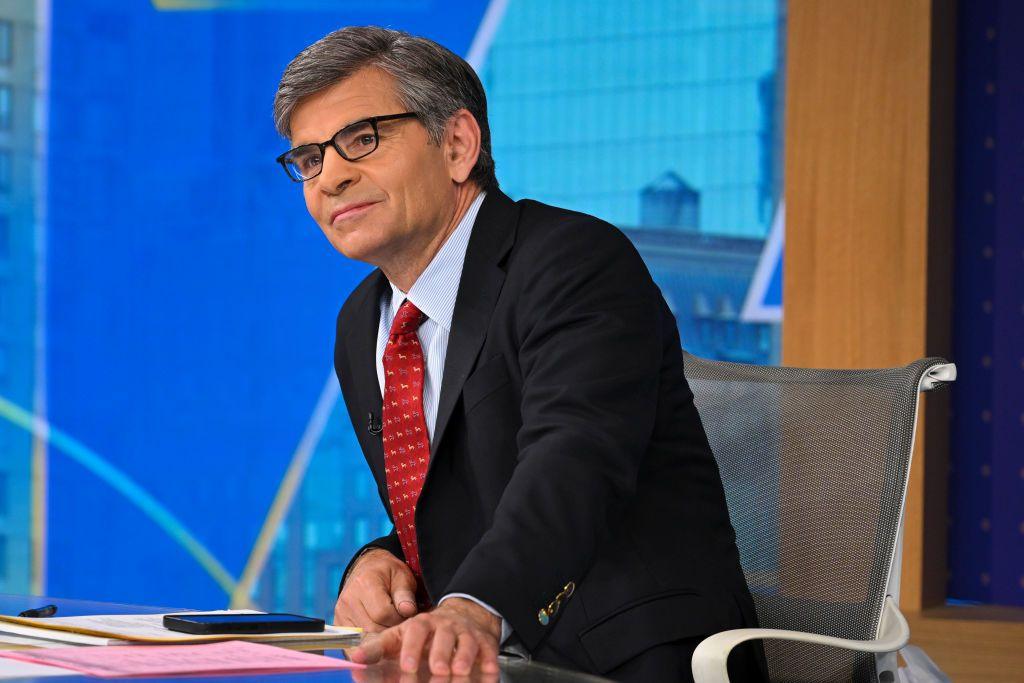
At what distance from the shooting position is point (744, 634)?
131cm

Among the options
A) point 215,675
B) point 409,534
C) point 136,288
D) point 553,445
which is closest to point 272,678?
point 215,675

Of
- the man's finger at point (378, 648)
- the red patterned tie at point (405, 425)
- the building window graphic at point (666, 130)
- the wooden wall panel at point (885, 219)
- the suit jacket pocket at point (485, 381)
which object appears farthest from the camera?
the building window graphic at point (666, 130)

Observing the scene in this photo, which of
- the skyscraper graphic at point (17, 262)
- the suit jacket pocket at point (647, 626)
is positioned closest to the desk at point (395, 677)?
the suit jacket pocket at point (647, 626)

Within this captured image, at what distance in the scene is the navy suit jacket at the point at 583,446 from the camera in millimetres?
1298

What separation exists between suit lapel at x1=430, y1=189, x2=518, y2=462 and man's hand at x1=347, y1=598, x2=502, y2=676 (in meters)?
0.49

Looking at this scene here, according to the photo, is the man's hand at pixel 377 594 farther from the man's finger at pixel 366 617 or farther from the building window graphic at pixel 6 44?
the building window graphic at pixel 6 44

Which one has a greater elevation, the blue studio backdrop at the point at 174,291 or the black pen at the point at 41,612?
the blue studio backdrop at the point at 174,291

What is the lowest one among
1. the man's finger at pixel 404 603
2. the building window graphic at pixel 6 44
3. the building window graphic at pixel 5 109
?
the man's finger at pixel 404 603

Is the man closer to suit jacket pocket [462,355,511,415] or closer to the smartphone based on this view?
suit jacket pocket [462,355,511,415]

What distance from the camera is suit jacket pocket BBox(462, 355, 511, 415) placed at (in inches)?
58.5

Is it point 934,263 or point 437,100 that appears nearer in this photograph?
point 437,100

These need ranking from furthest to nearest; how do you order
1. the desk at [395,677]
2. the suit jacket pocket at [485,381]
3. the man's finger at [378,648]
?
the suit jacket pocket at [485,381]
the man's finger at [378,648]
the desk at [395,677]

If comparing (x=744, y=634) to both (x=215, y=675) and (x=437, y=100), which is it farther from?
(x=437, y=100)

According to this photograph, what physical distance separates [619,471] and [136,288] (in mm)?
2721
